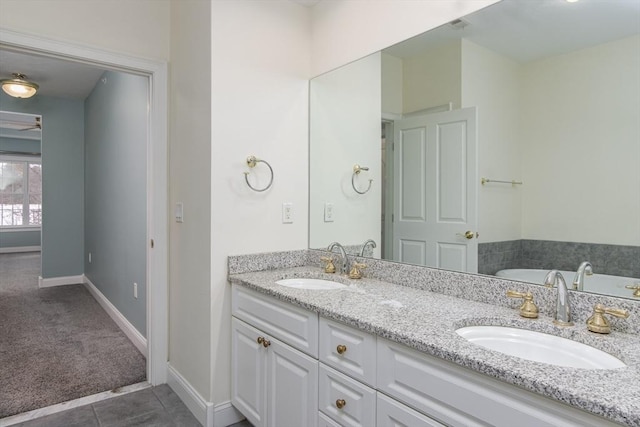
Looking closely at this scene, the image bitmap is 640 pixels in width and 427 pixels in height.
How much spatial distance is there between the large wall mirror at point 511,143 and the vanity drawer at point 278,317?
65cm

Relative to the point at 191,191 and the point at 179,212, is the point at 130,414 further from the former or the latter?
the point at 191,191

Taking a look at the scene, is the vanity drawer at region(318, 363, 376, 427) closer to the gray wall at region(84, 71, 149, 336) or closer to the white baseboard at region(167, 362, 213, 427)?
the white baseboard at region(167, 362, 213, 427)

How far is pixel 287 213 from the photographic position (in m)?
2.33

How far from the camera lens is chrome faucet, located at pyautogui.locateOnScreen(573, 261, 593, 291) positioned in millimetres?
1292

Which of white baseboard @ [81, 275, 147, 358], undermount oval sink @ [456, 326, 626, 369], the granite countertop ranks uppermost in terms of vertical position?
the granite countertop

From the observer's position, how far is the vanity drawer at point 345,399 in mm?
1257

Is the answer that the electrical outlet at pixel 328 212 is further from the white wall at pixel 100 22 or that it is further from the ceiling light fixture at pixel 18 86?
the ceiling light fixture at pixel 18 86

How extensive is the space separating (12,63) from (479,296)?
14.7ft

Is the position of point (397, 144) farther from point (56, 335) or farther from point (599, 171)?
point (56, 335)

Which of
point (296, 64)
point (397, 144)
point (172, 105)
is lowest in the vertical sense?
point (397, 144)

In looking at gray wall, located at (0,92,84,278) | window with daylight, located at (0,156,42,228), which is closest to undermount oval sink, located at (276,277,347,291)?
gray wall, located at (0,92,84,278)

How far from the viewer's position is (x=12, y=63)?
12.0 feet

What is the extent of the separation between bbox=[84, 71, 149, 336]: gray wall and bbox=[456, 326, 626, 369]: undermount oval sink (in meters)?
2.58

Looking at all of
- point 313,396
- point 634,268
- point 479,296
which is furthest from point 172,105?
point 634,268
